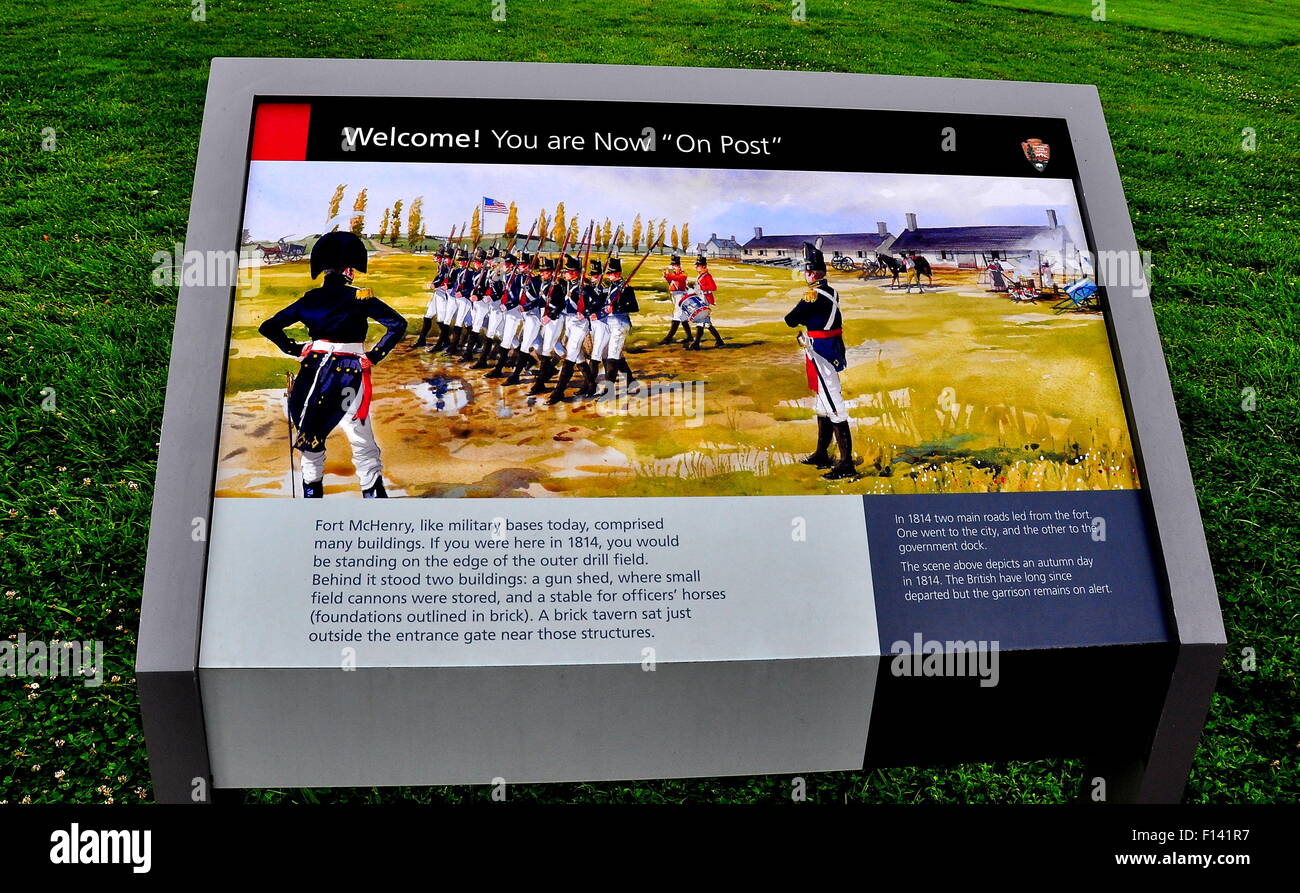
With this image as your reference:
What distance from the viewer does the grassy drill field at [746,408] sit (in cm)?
281

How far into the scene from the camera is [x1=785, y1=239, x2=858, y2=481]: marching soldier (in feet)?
9.56

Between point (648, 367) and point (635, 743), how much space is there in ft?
3.62

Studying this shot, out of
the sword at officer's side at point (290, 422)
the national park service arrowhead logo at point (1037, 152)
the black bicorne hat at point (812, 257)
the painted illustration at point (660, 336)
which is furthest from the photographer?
the national park service arrowhead logo at point (1037, 152)

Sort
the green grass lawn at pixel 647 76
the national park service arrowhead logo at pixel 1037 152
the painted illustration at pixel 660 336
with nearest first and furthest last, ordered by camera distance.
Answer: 1. the painted illustration at pixel 660 336
2. the national park service arrowhead logo at pixel 1037 152
3. the green grass lawn at pixel 647 76

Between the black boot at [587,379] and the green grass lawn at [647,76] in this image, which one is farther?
the green grass lawn at [647,76]

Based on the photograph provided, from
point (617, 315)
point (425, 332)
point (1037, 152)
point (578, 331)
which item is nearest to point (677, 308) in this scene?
point (617, 315)

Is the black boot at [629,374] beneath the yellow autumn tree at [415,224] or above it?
beneath

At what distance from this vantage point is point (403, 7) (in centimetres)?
982

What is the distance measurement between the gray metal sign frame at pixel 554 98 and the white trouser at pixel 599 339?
75 centimetres

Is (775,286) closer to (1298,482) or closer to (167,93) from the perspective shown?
(1298,482)

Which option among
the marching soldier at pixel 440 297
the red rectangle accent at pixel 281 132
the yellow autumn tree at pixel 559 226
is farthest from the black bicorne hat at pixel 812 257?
the red rectangle accent at pixel 281 132

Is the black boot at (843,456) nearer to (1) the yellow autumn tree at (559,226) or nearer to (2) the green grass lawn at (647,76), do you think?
(1) the yellow autumn tree at (559,226)

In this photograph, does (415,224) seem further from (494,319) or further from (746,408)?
(746,408)

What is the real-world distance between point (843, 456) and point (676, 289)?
75cm
